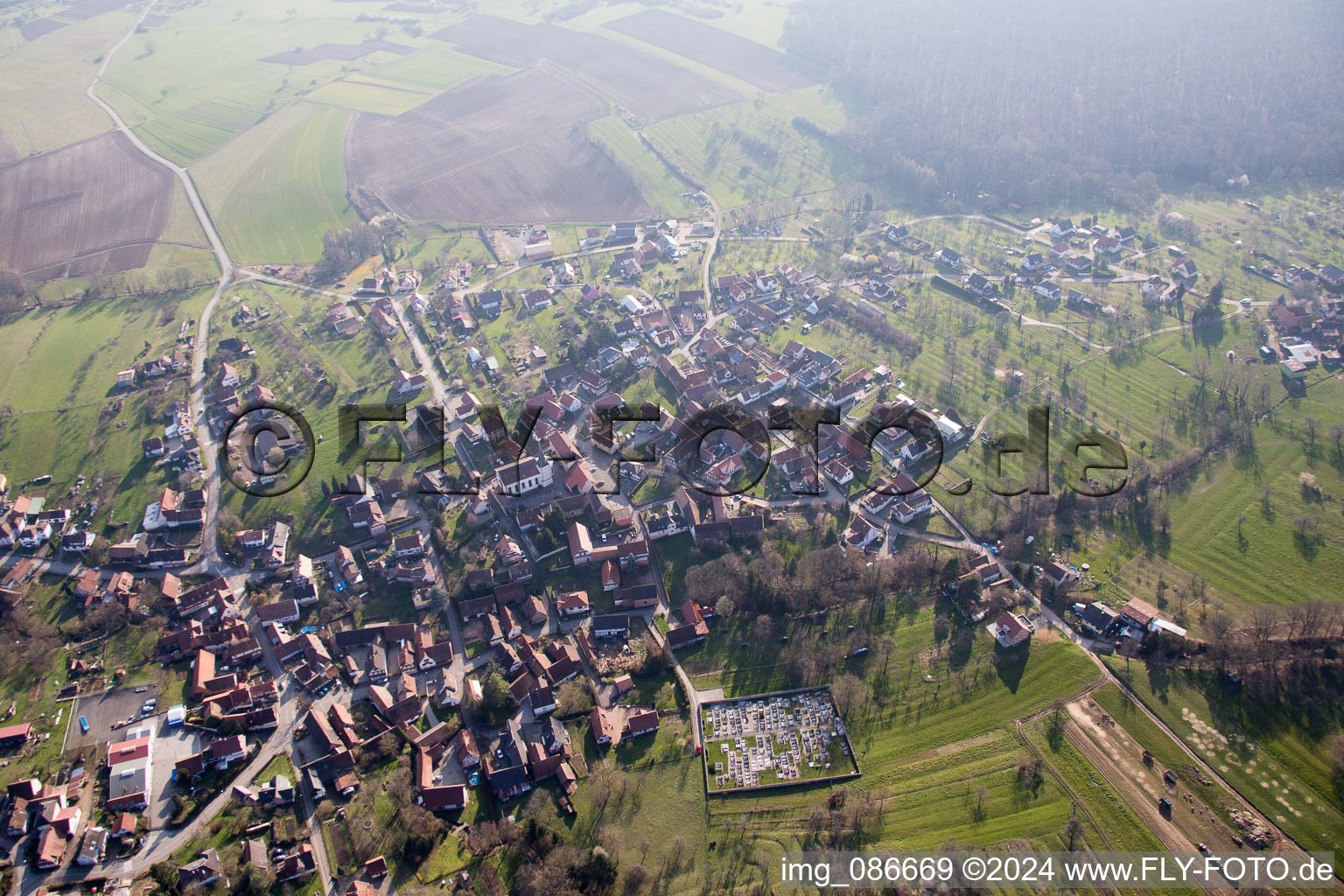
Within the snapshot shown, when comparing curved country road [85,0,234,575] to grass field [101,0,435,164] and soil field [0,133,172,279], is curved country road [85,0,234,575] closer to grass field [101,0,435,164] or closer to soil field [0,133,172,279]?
grass field [101,0,435,164]

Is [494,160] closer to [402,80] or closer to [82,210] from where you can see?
[402,80]

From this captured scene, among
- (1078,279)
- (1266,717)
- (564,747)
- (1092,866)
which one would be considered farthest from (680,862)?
(1078,279)

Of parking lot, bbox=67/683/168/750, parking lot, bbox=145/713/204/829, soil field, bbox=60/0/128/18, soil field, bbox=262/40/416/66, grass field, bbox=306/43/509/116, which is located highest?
soil field, bbox=60/0/128/18

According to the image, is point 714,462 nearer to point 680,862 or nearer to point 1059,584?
point 1059,584

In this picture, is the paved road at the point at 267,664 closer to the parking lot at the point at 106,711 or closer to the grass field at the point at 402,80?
the parking lot at the point at 106,711

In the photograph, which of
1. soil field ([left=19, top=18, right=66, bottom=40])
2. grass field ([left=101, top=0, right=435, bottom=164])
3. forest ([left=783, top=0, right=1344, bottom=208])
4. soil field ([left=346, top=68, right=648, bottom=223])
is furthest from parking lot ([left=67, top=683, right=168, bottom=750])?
soil field ([left=19, top=18, right=66, bottom=40])

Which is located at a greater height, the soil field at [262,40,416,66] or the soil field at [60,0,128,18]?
the soil field at [60,0,128,18]
